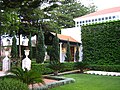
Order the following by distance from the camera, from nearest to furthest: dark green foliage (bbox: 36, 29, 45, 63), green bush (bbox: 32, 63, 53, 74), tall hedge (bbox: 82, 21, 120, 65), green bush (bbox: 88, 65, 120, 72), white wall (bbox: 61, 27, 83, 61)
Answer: green bush (bbox: 32, 63, 53, 74) < dark green foliage (bbox: 36, 29, 45, 63) < green bush (bbox: 88, 65, 120, 72) < tall hedge (bbox: 82, 21, 120, 65) < white wall (bbox: 61, 27, 83, 61)

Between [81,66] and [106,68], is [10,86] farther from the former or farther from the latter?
[106,68]

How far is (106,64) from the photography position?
65.5ft

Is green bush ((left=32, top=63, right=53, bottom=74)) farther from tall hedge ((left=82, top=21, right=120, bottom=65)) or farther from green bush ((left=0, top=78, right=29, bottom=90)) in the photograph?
green bush ((left=0, top=78, right=29, bottom=90))

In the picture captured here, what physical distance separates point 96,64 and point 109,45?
220cm

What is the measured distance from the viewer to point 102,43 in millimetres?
20562

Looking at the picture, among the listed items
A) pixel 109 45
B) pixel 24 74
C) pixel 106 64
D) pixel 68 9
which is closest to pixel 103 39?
Result: pixel 109 45


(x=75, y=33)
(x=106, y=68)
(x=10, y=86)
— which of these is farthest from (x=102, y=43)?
(x=10, y=86)

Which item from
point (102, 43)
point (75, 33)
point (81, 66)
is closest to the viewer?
point (81, 66)

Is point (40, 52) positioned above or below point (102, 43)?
below

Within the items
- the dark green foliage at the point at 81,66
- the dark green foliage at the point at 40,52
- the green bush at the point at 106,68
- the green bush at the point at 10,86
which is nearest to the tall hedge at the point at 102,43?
the green bush at the point at 106,68

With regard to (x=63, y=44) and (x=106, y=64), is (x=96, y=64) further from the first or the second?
(x=63, y=44)

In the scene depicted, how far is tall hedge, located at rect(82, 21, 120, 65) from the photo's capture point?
64.5 feet

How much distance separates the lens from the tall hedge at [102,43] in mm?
19650

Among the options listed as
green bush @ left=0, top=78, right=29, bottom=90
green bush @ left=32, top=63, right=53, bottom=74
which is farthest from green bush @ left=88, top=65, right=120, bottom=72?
green bush @ left=0, top=78, right=29, bottom=90
